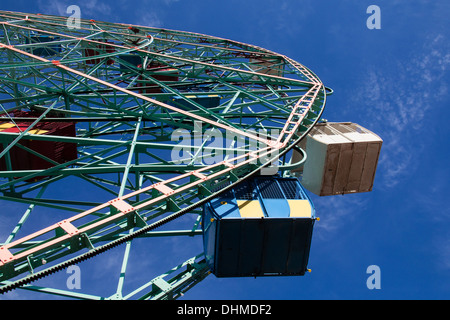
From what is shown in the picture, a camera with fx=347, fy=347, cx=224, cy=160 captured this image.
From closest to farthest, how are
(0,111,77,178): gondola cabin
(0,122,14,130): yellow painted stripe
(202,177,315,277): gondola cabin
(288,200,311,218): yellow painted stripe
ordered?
1. (202,177,315,277): gondola cabin
2. (288,200,311,218): yellow painted stripe
3. (0,111,77,178): gondola cabin
4. (0,122,14,130): yellow painted stripe

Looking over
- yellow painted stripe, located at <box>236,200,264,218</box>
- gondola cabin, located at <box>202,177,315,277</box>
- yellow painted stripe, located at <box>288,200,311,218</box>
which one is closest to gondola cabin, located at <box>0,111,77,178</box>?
gondola cabin, located at <box>202,177,315,277</box>

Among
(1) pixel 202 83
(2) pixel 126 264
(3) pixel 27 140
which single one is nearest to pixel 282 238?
(2) pixel 126 264

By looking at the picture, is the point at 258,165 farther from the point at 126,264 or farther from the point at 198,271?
the point at 126,264

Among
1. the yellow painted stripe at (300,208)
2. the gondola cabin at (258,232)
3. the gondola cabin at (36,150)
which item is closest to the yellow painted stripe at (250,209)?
the gondola cabin at (258,232)

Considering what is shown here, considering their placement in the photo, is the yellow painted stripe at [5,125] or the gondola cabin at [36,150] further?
the yellow painted stripe at [5,125]

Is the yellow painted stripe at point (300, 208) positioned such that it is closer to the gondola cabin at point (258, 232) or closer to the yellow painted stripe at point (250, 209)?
the gondola cabin at point (258, 232)

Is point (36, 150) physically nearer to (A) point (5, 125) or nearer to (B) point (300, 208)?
(A) point (5, 125)

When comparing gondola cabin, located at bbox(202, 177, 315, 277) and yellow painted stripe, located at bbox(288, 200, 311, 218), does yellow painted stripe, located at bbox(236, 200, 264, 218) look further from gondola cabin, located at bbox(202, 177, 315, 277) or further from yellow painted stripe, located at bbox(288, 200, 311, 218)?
yellow painted stripe, located at bbox(288, 200, 311, 218)

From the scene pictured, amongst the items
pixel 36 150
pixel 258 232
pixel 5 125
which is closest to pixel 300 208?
pixel 258 232
